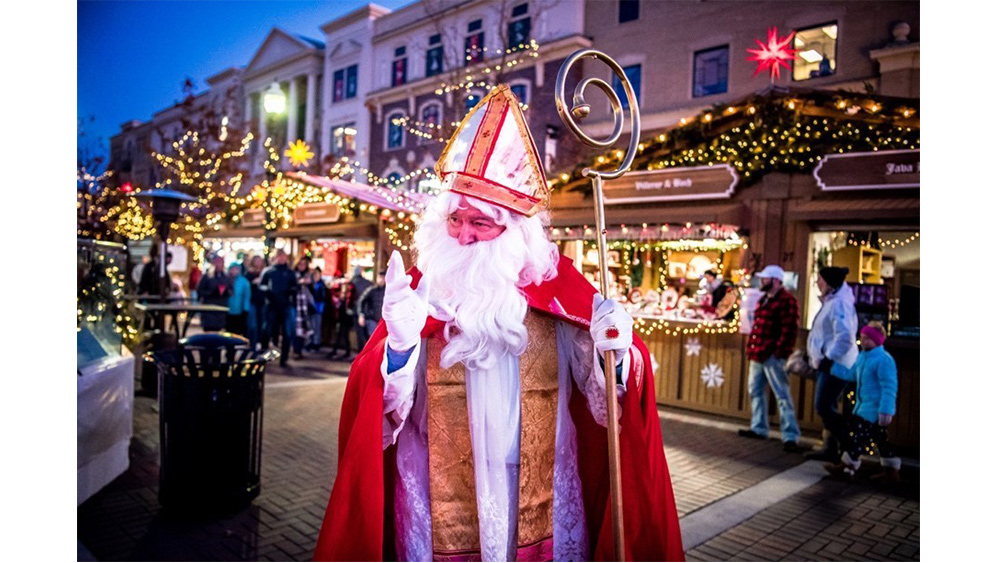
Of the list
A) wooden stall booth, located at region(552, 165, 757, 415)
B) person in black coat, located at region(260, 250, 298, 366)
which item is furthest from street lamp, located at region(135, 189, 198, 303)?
wooden stall booth, located at region(552, 165, 757, 415)

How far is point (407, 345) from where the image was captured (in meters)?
2.10

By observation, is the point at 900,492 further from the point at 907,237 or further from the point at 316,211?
the point at 316,211

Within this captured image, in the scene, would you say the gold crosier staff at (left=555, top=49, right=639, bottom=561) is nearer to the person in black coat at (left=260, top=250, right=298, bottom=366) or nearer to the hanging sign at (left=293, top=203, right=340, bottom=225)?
the person in black coat at (left=260, top=250, right=298, bottom=366)

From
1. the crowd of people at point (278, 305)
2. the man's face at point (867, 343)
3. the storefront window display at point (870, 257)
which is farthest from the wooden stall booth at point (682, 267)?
the crowd of people at point (278, 305)

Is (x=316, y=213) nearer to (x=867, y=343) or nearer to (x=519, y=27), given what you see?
(x=519, y=27)

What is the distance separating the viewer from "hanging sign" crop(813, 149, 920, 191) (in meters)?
6.92

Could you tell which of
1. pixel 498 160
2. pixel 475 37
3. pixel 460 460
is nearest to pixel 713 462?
pixel 460 460

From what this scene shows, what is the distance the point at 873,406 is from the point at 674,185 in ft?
13.0

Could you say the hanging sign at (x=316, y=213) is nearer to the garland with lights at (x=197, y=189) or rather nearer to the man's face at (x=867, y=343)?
the garland with lights at (x=197, y=189)

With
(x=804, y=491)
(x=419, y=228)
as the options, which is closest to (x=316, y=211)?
(x=804, y=491)

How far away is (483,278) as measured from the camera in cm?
234

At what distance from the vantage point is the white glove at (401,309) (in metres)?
2.01

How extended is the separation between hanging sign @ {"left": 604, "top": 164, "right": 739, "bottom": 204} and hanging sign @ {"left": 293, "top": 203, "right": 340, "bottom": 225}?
7057 mm
